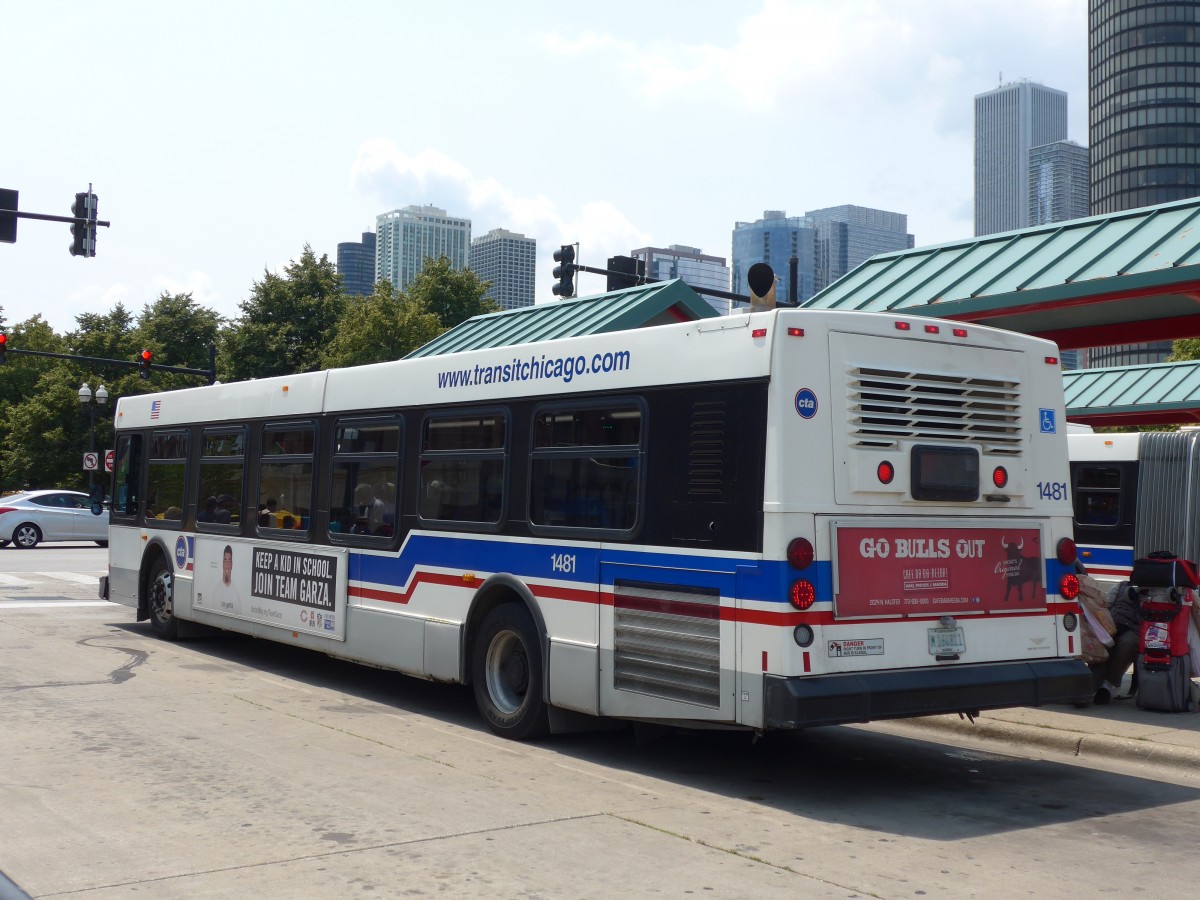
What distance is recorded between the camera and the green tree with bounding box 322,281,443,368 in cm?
5531

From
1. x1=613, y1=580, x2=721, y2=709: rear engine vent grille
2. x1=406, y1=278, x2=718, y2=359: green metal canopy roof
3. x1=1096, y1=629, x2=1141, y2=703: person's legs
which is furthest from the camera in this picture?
x1=406, y1=278, x2=718, y2=359: green metal canopy roof

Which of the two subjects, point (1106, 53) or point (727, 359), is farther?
point (1106, 53)

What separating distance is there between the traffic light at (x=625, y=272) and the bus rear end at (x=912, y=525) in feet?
50.3

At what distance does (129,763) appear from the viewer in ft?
26.7

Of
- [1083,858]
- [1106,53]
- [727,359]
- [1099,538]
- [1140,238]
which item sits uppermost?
[1106,53]

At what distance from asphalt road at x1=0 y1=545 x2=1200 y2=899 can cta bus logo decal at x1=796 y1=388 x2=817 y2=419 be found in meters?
2.32

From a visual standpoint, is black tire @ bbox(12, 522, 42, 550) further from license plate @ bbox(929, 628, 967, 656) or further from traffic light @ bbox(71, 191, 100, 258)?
license plate @ bbox(929, 628, 967, 656)

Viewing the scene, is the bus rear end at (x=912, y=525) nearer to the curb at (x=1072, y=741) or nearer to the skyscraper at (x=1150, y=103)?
the curb at (x=1072, y=741)

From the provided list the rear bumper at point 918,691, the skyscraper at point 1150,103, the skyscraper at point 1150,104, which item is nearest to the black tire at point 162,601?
the rear bumper at point 918,691

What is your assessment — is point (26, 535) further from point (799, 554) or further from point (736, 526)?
point (799, 554)

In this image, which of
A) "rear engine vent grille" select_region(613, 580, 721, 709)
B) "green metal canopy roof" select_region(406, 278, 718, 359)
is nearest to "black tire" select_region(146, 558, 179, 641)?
"green metal canopy roof" select_region(406, 278, 718, 359)

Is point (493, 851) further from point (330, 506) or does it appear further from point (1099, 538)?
point (1099, 538)

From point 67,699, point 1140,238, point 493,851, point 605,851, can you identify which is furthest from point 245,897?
point 1140,238

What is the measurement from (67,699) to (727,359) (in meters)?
6.46
